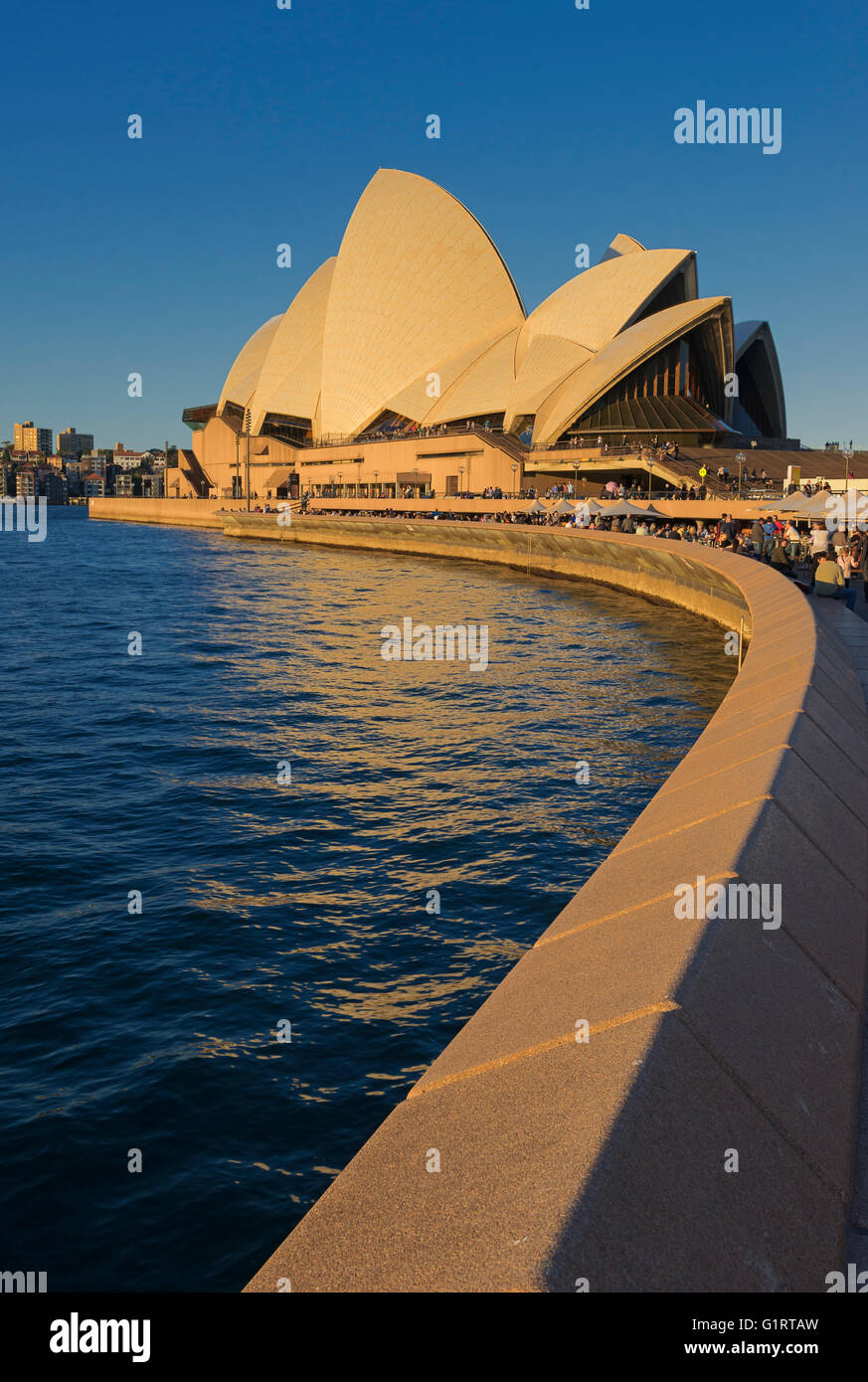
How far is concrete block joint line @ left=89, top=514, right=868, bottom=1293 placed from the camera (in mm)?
2383

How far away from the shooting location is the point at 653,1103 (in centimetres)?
274

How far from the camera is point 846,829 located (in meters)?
5.46

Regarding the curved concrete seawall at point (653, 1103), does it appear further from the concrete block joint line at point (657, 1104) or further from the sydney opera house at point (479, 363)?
the sydney opera house at point (479, 363)

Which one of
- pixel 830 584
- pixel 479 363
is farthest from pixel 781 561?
pixel 479 363

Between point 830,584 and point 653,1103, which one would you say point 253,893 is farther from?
point 830,584

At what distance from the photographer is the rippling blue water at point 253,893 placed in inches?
216

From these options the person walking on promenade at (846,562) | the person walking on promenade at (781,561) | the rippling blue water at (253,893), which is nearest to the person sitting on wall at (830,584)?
the rippling blue water at (253,893)

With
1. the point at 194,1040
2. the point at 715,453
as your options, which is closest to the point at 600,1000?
the point at 194,1040

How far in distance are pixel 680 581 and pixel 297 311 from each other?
8086 centimetres

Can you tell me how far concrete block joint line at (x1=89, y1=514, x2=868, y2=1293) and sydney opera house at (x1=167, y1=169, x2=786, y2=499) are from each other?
61.8m

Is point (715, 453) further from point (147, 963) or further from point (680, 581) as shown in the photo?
point (147, 963)

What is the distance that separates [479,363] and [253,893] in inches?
2983
